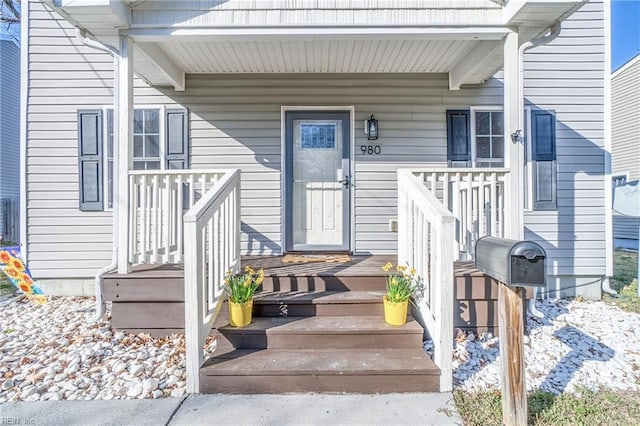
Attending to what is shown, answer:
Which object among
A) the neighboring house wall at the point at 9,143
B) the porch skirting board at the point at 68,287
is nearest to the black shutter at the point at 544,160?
the porch skirting board at the point at 68,287

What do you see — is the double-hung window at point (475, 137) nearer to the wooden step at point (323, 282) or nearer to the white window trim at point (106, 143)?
the wooden step at point (323, 282)

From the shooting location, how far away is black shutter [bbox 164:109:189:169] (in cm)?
430

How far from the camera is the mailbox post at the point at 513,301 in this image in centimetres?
174

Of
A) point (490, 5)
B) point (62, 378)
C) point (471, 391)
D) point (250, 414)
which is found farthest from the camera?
point (490, 5)

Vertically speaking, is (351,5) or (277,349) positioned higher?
(351,5)

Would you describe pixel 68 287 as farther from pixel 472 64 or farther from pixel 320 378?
pixel 472 64

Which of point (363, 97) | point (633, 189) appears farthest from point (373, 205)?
point (633, 189)

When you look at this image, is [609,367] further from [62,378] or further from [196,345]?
[62,378]

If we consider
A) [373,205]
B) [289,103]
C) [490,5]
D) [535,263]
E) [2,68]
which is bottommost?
[535,263]

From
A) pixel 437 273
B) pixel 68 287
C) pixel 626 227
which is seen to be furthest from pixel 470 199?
pixel 626 227

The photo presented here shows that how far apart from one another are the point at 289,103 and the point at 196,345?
10.1 ft

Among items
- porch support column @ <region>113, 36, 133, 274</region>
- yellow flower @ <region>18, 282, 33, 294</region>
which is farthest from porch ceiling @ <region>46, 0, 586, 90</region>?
yellow flower @ <region>18, 282, 33, 294</region>

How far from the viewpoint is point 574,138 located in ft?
14.1

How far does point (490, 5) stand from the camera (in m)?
2.97
